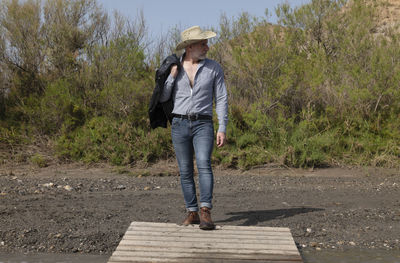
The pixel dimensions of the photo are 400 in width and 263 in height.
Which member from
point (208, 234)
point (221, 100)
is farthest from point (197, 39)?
point (208, 234)

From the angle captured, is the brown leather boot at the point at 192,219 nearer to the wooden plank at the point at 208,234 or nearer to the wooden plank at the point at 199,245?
the wooden plank at the point at 208,234

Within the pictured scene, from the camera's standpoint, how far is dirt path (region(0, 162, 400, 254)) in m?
5.75

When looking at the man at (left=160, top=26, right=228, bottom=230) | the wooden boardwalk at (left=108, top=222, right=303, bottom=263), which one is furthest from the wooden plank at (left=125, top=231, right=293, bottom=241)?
the man at (left=160, top=26, right=228, bottom=230)

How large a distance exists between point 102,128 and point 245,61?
3521mm

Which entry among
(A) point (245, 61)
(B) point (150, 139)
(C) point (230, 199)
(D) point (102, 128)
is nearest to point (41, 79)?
(D) point (102, 128)

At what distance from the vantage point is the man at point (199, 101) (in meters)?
5.29

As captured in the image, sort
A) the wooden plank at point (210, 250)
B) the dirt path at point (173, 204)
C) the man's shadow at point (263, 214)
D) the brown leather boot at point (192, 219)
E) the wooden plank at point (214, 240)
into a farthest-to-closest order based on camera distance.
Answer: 1. the man's shadow at point (263, 214)
2. the dirt path at point (173, 204)
3. the brown leather boot at point (192, 219)
4. the wooden plank at point (214, 240)
5. the wooden plank at point (210, 250)

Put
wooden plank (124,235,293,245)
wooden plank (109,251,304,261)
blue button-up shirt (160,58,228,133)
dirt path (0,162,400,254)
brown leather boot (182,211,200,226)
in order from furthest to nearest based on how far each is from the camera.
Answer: dirt path (0,162,400,254), brown leather boot (182,211,200,226), blue button-up shirt (160,58,228,133), wooden plank (124,235,293,245), wooden plank (109,251,304,261)

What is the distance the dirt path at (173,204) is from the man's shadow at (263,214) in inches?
0.5

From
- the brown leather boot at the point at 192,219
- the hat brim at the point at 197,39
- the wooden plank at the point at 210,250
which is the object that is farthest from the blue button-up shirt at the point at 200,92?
the wooden plank at the point at 210,250

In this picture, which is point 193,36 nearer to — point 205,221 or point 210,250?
point 205,221

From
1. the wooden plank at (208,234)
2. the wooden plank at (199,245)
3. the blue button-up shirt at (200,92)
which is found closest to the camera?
the wooden plank at (199,245)

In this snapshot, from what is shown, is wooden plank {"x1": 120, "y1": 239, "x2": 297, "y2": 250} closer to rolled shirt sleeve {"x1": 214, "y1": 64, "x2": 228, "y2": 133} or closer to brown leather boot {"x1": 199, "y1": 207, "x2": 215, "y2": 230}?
brown leather boot {"x1": 199, "y1": 207, "x2": 215, "y2": 230}

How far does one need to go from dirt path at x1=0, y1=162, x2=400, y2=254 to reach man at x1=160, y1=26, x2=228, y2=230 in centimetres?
122
